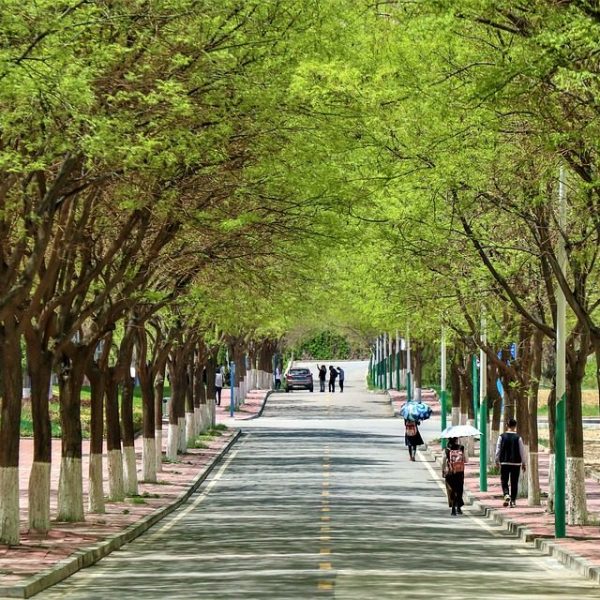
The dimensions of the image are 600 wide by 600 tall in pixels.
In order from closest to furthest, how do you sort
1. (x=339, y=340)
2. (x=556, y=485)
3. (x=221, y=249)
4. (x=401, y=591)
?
(x=401, y=591), (x=556, y=485), (x=221, y=249), (x=339, y=340)

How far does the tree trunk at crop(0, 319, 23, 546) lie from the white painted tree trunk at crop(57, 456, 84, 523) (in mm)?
4892

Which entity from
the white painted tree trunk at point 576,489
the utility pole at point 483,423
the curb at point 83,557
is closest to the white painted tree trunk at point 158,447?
the curb at point 83,557

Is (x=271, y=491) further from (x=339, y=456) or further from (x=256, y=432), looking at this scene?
(x=256, y=432)

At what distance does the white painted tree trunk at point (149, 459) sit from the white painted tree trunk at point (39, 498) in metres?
15.5

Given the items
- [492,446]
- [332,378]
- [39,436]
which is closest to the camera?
[39,436]

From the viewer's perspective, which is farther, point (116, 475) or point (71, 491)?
point (116, 475)

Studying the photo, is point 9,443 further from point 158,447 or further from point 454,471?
point 158,447

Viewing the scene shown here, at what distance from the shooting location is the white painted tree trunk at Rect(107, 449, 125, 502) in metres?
35.7

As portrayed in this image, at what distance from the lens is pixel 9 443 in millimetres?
24781

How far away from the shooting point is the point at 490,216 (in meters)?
29.9

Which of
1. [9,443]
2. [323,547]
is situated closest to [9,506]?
[9,443]

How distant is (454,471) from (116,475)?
723 cm

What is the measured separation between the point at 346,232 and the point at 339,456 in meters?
28.3

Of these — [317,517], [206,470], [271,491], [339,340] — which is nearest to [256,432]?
[206,470]
